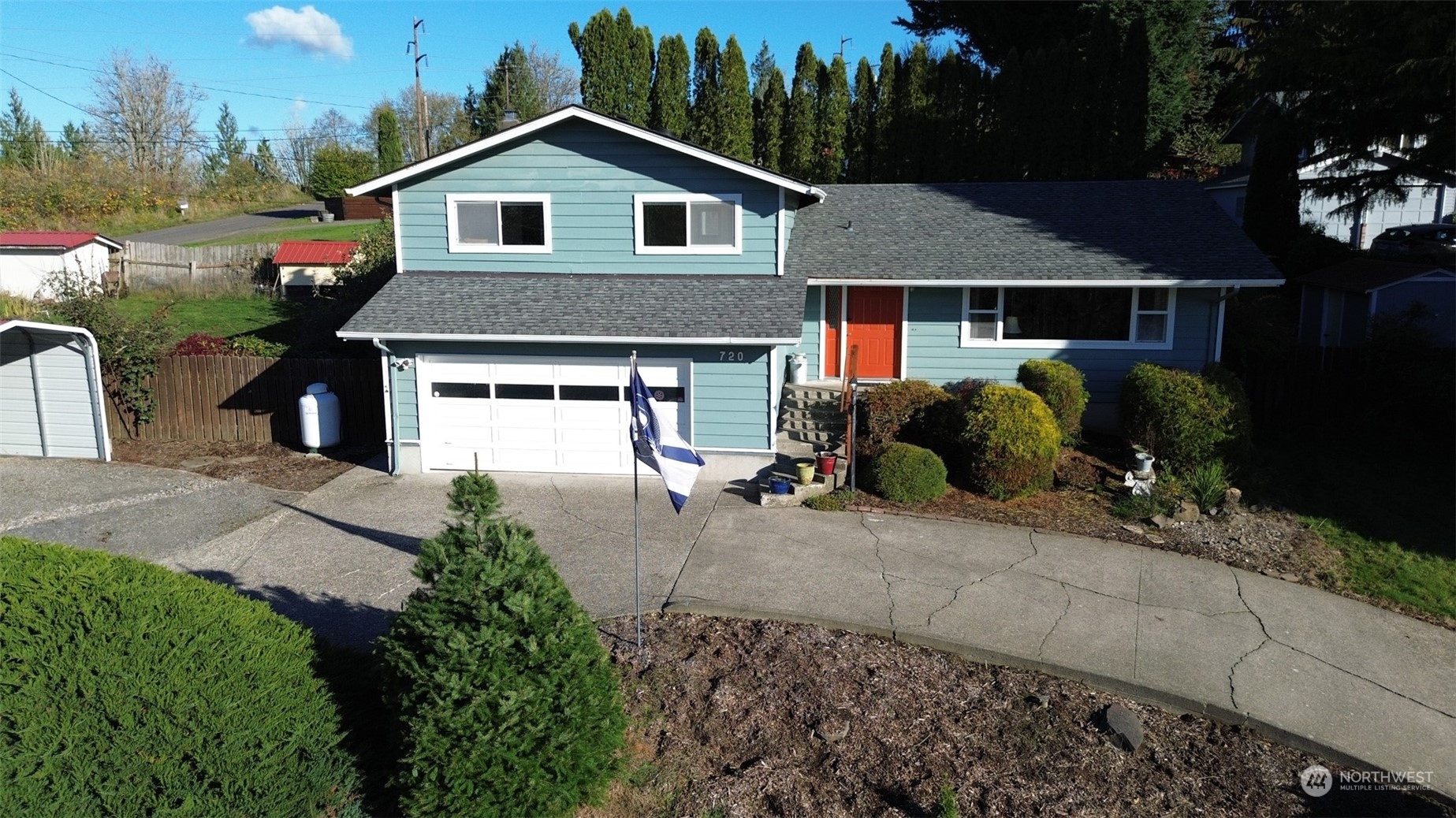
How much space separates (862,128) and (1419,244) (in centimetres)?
1584

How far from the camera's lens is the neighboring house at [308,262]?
27.7 m

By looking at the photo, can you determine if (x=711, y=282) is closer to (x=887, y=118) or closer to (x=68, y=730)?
(x=68, y=730)

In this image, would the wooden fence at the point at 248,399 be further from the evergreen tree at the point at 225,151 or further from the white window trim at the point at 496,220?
the evergreen tree at the point at 225,151

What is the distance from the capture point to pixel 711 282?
1528 centimetres

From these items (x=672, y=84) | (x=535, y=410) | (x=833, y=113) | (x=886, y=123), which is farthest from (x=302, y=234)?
(x=535, y=410)

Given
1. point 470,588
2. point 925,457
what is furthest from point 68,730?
point 925,457

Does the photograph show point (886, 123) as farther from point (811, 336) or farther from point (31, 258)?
point (31, 258)

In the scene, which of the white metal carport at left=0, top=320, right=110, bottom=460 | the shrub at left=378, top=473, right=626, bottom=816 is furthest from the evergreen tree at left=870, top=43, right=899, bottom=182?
the shrub at left=378, top=473, right=626, bottom=816

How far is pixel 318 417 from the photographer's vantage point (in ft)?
52.2

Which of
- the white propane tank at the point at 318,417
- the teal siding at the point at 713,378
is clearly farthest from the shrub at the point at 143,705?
the white propane tank at the point at 318,417

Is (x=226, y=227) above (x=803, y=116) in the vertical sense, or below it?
below

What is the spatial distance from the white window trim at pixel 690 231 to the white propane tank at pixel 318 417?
609 cm

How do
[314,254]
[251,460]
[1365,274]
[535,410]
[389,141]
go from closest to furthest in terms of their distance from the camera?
[535,410]
[251,460]
[1365,274]
[314,254]
[389,141]

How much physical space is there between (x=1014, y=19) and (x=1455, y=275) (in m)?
16.9
